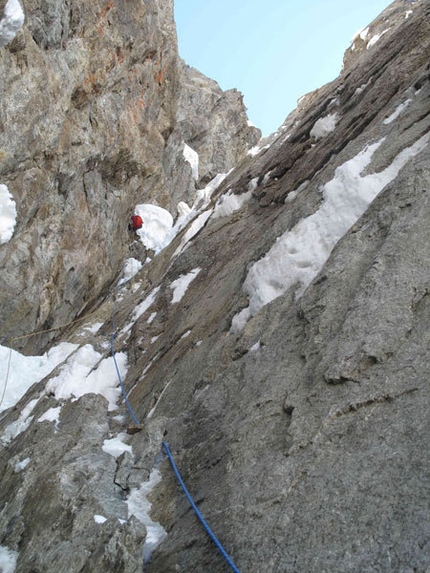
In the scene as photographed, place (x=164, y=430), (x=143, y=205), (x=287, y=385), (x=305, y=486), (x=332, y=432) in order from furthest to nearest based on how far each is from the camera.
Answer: (x=143, y=205) → (x=164, y=430) → (x=287, y=385) → (x=332, y=432) → (x=305, y=486)

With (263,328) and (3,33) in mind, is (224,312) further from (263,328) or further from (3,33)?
(3,33)

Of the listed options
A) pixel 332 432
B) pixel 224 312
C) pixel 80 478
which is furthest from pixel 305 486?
pixel 224 312

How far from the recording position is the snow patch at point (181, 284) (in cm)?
1418

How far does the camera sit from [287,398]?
6.18 meters

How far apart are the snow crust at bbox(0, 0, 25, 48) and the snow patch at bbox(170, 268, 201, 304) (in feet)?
31.8

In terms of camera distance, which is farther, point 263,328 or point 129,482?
point 263,328

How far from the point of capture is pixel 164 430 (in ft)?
27.1

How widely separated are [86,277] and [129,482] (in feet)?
62.0

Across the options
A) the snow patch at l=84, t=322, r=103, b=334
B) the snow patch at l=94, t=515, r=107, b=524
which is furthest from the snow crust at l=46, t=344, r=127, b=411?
the snow patch at l=84, t=322, r=103, b=334

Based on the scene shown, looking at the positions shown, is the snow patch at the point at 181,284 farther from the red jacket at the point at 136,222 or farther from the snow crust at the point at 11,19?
the red jacket at the point at 136,222

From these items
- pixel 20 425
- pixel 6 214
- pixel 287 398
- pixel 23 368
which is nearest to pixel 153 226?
pixel 6 214

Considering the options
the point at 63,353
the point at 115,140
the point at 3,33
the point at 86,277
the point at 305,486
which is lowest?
the point at 305,486

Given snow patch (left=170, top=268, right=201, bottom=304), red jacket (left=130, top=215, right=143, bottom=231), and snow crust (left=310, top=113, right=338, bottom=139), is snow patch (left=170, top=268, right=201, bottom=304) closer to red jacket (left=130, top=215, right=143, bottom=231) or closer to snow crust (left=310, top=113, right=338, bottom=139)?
snow crust (left=310, top=113, right=338, bottom=139)

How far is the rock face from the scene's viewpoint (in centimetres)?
466
